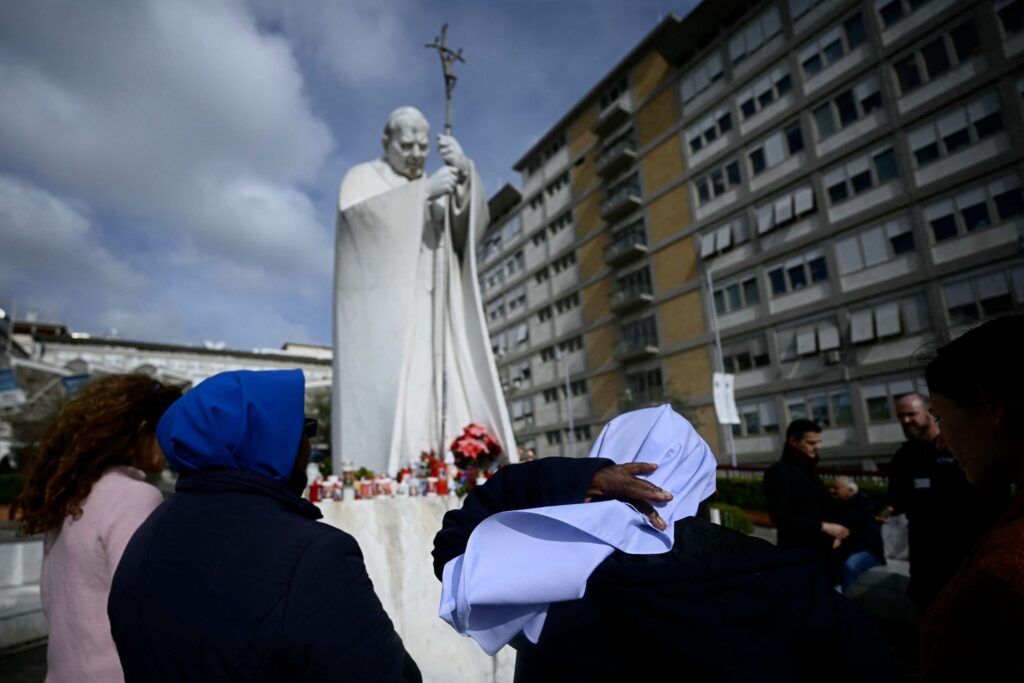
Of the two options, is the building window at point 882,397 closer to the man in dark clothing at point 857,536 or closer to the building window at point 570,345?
the building window at point 570,345

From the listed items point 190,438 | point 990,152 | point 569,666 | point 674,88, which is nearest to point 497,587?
point 569,666

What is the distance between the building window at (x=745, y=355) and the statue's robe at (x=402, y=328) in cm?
2156

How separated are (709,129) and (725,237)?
18.9 feet

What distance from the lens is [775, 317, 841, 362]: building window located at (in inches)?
899

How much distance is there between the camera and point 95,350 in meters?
57.1

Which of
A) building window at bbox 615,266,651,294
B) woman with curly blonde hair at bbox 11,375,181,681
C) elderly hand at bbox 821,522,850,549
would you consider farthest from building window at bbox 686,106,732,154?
woman with curly blonde hair at bbox 11,375,181,681

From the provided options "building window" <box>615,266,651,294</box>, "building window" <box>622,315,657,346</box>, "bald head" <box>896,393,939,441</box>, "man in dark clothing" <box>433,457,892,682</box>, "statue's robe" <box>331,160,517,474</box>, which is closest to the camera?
"man in dark clothing" <box>433,457,892,682</box>

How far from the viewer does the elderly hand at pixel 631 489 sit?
1.14 m

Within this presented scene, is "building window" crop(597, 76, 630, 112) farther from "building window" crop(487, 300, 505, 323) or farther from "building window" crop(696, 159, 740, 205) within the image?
"building window" crop(487, 300, 505, 323)

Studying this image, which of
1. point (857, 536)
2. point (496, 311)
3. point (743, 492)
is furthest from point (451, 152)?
point (496, 311)

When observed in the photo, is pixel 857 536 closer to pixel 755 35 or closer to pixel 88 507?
pixel 88 507

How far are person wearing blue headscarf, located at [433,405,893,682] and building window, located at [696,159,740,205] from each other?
28891 millimetres

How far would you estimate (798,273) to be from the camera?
80.3 ft

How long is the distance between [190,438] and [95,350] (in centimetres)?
6880
